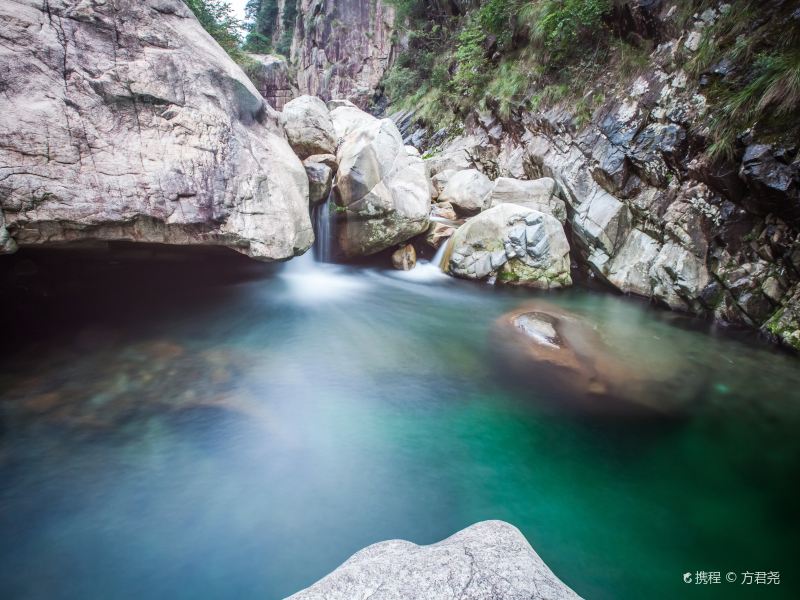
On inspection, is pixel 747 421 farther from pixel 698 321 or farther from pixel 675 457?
pixel 698 321

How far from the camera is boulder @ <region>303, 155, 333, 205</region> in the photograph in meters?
7.63

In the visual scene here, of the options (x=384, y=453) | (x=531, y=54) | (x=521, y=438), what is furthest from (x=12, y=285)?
Answer: (x=531, y=54)

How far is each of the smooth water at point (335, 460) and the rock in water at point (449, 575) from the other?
1.21m

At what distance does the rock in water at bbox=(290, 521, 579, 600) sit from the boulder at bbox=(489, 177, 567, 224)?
8840 mm

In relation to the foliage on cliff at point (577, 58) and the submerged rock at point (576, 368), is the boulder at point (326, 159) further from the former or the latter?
the foliage on cliff at point (577, 58)

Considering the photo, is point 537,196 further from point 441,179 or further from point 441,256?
point 441,179

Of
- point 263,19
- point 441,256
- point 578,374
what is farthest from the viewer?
point 263,19

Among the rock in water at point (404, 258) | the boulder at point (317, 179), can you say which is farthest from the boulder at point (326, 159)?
the rock in water at point (404, 258)

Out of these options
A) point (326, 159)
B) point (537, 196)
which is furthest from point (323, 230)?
point (537, 196)

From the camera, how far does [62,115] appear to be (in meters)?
4.03

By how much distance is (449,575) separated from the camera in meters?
1.59

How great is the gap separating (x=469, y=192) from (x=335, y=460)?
913 cm

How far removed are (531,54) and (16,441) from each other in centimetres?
1387

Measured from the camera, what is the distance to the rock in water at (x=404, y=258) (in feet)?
30.3
